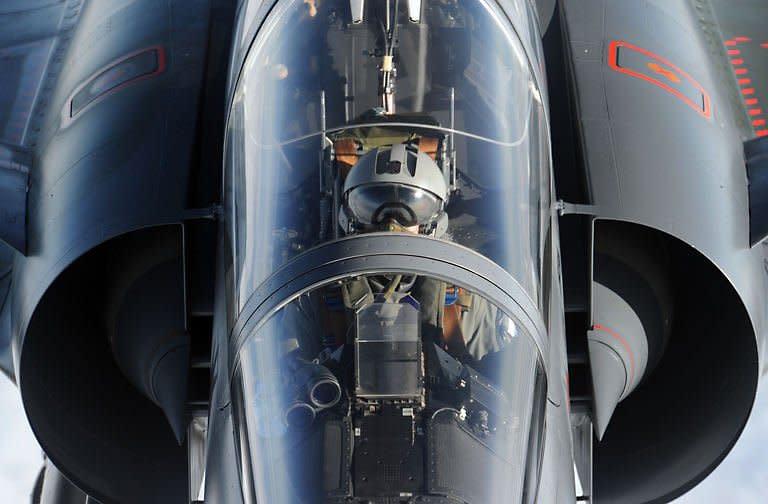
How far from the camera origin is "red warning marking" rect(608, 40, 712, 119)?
624 cm

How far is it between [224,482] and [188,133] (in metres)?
2.14

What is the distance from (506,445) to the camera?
4410mm

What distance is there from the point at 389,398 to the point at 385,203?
749 millimetres

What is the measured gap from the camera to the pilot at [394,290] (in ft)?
14.7

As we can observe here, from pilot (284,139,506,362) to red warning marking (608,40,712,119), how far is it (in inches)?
81.8

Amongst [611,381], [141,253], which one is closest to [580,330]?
[611,381]

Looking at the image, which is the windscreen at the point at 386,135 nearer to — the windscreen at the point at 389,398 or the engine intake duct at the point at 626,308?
the windscreen at the point at 389,398

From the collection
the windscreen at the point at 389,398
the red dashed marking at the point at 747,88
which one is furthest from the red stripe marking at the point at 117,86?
the red dashed marking at the point at 747,88

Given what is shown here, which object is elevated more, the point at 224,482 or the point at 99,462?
the point at 99,462

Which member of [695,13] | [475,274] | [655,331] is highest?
[695,13]

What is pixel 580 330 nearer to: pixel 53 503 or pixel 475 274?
pixel 475 274

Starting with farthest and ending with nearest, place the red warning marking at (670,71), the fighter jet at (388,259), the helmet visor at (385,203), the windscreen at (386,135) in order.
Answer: the red warning marking at (670,71), the windscreen at (386,135), the helmet visor at (385,203), the fighter jet at (388,259)

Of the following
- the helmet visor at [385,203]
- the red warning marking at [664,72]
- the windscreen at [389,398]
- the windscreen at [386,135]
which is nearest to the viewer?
the windscreen at [389,398]

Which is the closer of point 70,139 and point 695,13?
point 70,139
